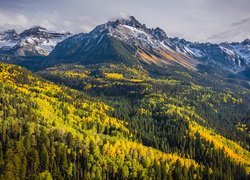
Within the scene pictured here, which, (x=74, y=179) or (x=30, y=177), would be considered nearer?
(x=30, y=177)

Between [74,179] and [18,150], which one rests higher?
[18,150]

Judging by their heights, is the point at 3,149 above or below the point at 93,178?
above

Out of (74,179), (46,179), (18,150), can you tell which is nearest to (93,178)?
(74,179)

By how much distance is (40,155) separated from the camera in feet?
642

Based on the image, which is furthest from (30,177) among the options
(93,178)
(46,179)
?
(93,178)

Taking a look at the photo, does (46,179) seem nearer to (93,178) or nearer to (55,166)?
(55,166)

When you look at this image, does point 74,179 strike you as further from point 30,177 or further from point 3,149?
point 3,149

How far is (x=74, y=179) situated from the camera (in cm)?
19225

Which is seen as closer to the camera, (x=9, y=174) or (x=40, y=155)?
(x=9, y=174)

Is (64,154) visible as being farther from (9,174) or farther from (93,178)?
(9,174)

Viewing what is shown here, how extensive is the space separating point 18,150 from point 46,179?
24.3 meters

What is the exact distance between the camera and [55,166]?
189125 millimetres

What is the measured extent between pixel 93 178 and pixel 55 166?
22.3 m

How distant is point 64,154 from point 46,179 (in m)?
22.6
